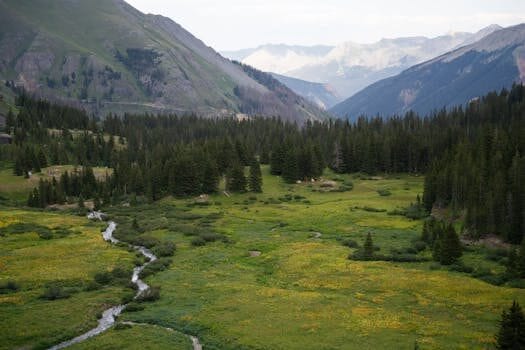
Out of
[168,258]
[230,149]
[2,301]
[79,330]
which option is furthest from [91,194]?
[79,330]

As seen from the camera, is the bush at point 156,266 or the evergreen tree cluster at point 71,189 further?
the evergreen tree cluster at point 71,189

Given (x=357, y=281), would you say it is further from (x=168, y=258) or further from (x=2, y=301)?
(x=2, y=301)

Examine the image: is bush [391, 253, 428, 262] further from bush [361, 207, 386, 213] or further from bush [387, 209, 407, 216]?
bush [361, 207, 386, 213]

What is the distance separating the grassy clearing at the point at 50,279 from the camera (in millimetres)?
50562

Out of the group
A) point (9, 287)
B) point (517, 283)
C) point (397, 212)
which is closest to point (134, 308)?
point (9, 287)

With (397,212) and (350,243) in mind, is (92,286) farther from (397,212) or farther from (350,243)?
(397,212)

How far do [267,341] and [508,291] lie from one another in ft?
99.4

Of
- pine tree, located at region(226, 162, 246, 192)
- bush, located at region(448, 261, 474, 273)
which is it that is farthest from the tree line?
bush, located at region(448, 261, 474, 273)

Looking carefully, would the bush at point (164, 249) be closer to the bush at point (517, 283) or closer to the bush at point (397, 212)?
the bush at point (397, 212)

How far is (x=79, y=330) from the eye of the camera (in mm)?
51312

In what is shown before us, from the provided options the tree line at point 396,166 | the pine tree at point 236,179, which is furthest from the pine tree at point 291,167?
the pine tree at point 236,179

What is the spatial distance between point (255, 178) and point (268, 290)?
92.1m

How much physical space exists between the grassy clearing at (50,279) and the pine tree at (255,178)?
56010 mm

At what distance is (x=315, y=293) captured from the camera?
61938 millimetres
